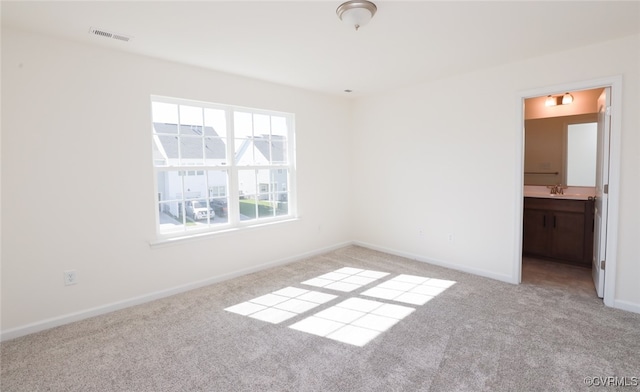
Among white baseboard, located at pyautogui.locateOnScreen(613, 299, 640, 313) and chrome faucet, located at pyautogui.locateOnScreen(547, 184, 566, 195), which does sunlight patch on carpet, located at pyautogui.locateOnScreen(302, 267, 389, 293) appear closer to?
white baseboard, located at pyautogui.locateOnScreen(613, 299, 640, 313)

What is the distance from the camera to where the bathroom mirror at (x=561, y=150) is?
4.33m

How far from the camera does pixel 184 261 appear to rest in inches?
137

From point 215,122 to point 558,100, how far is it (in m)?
4.59

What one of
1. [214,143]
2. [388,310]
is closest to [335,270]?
[388,310]

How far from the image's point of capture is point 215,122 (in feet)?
12.3

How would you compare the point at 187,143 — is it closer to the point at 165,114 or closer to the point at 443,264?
the point at 165,114

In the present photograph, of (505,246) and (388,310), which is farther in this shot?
(505,246)

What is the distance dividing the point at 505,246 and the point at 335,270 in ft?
6.52

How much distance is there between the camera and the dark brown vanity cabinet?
13.1 feet

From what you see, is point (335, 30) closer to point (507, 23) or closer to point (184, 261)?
point (507, 23)

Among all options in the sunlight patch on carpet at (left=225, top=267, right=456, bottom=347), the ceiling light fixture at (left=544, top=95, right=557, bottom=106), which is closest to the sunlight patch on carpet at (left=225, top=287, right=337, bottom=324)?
the sunlight patch on carpet at (left=225, top=267, right=456, bottom=347)

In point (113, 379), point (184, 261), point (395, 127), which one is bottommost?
point (113, 379)

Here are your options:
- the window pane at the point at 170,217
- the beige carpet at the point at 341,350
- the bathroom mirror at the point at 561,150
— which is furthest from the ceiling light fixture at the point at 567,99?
the window pane at the point at 170,217

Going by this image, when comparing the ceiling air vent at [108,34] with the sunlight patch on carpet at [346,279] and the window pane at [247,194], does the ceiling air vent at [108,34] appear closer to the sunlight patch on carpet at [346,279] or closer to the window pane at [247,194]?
the window pane at [247,194]
